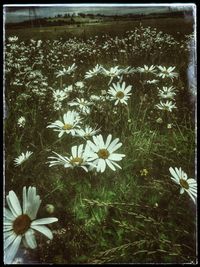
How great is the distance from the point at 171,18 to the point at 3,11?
670 millimetres

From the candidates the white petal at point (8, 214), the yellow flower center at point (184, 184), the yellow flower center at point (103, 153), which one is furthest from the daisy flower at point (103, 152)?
the white petal at point (8, 214)

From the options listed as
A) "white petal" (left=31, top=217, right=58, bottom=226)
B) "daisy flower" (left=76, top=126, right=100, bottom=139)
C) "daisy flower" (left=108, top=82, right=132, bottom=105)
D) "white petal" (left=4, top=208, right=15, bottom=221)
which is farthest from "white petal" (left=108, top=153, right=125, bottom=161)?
"white petal" (left=4, top=208, right=15, bottom=221)

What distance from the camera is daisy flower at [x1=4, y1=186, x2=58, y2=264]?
4.84 feet

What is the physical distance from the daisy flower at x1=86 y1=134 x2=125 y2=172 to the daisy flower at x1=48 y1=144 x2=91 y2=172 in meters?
0.02

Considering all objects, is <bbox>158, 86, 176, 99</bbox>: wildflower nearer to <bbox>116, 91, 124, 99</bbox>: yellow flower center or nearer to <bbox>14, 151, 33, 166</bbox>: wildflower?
<bbox>116, 91, 124, 99</bbox>: yellow flower center

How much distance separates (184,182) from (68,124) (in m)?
0.50

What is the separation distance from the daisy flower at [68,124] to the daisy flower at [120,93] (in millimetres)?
164

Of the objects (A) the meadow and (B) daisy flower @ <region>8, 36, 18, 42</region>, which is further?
(B) daisy flower @ <region>8, 36, 18, 42</region>

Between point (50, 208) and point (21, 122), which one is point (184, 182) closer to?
point (50, 208)

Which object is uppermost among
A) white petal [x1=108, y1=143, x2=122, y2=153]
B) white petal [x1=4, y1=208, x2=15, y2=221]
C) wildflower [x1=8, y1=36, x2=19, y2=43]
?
wildflower [x1=8, y1=36, x2=19, y2=43]

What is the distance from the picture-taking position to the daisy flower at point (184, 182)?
1543mm

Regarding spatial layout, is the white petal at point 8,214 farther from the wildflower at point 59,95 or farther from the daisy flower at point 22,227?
the wildflower at point 59,95

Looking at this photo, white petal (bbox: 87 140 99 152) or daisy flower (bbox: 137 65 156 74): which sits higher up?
daisy flower (bbox: 137 65 156 74)

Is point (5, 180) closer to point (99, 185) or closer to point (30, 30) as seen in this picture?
point (99, 185)
